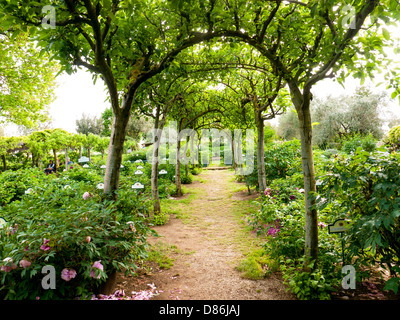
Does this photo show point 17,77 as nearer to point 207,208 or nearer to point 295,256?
point 207,208

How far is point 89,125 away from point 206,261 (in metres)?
39.9

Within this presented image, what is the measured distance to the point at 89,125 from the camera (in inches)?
1503

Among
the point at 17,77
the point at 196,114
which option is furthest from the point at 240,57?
the point at 17,77

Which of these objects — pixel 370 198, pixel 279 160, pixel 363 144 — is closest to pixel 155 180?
pixel 279 160

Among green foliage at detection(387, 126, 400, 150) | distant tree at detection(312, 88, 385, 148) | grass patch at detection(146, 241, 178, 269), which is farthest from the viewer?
distant tree at detection(312, 88, 385, 148)

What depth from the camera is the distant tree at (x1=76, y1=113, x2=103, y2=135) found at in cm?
3803

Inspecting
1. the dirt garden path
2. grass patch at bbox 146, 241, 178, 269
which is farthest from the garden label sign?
grass patch at bbox 146, 241, 178, 269

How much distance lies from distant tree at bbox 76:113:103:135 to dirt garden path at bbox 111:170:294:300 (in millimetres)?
35396

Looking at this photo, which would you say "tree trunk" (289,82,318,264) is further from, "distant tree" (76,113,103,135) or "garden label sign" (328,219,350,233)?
"distant tree" (76,113,103,135)

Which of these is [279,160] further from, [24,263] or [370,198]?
[24,263]

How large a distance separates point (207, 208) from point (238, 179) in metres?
5.25

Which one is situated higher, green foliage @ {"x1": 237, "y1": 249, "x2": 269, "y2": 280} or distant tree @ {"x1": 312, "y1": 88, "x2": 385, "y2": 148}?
distant tree @ {"x1": 312, "y1": 88, "x2": 385, "y2": 148}

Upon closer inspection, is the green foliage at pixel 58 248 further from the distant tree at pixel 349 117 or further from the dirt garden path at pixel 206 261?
the distant tree at pixel 349 117

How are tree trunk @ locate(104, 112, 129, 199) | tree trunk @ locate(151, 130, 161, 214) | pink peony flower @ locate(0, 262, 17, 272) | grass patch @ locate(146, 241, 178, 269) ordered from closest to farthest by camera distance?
pink peony flower @ locate(0, 262, 17, 272), tree trunk @ locate(104, 112, 129, 199), grass patch @ locate(146, 241, 178, 269), tree trunk @ locate(151, 130, 161, 214)
